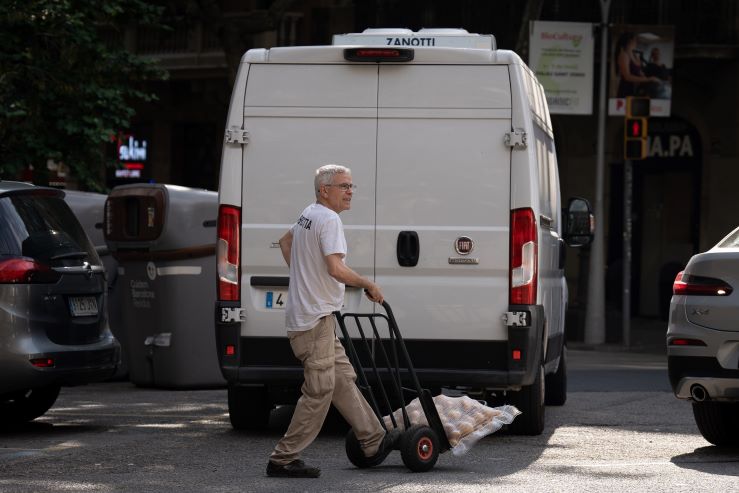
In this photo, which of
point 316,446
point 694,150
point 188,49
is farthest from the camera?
point 188,49

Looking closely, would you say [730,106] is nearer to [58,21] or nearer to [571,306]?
[571,306]

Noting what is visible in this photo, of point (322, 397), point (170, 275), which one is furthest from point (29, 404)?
point (322, 397)

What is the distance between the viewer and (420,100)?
10344 millimetres

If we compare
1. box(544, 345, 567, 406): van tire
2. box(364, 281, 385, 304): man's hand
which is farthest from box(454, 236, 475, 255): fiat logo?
box(544, 345, 567, 406): van tire

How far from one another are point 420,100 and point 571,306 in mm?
17830

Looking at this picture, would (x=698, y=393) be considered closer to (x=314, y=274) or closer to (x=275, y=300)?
(x=314, y=274)

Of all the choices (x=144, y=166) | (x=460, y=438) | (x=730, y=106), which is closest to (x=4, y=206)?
(x=460, y=438)

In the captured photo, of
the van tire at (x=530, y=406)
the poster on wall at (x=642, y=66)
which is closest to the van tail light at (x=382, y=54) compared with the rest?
the van tire at (x=530, y=406)

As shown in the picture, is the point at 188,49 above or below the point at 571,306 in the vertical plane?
above

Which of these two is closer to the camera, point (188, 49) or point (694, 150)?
point (694, 150)

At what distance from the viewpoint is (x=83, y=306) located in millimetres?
10727

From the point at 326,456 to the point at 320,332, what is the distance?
52.1 inches

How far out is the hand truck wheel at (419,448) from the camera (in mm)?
8594

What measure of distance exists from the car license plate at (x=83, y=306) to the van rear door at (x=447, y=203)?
1.99 m
